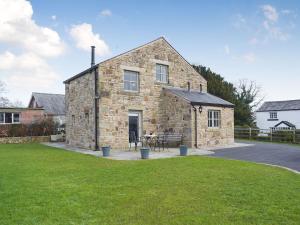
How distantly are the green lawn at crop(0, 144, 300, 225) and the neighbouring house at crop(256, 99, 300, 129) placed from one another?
3208 cm

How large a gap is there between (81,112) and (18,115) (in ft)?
45.7

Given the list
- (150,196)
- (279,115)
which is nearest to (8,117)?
(150,196)

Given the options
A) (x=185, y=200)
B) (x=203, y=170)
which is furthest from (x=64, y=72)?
(x=185, y=200)

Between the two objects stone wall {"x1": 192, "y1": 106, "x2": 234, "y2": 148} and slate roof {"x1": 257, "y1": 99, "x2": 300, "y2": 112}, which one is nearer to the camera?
stone wall {"x1": 192, "y1": 106, "x2": 234, "y2": 148}

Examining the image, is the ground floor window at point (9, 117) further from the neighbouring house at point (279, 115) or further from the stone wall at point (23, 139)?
the neighbouring house at point (279, 115)

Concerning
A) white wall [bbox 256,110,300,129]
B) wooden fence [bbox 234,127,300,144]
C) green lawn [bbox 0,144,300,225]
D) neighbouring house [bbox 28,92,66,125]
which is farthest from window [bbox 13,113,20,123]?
white wall [bbox 256,110,300,129]

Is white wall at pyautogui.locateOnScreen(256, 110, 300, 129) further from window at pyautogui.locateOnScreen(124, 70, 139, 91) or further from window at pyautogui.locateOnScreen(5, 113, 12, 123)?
window at pyautogui.locateOnScreen(5, 113, 12, 123)

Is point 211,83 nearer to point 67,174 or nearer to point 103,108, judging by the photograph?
point 103,108

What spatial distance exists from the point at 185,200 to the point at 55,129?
23.3 metres

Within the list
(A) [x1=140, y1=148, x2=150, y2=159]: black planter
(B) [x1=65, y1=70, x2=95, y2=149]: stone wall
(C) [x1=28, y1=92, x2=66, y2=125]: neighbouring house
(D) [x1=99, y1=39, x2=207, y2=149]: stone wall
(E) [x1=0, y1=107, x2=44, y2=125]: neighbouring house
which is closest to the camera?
(A) [x1=140, y1=148, x2=150, y2=159]: black planter

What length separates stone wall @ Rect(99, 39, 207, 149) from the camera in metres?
16.7

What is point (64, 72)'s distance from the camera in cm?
2606

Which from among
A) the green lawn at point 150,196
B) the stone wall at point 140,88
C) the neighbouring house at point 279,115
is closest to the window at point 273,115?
the neighbouring house at point 279,115

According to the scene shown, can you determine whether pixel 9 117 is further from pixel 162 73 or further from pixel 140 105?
pixel 162 73
